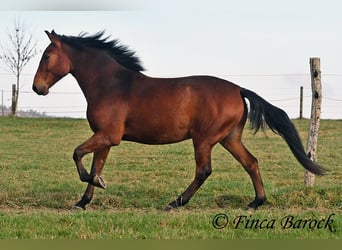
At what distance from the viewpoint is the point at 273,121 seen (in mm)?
7934

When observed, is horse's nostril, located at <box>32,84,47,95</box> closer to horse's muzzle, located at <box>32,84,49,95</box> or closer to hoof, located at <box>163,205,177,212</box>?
horse's muzzle, located at <box>32,84,49,95</box>

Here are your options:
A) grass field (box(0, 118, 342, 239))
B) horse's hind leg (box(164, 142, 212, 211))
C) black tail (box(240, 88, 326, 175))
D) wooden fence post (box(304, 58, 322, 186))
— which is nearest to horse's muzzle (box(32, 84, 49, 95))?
grass field (box(0, 118, 342, 239))

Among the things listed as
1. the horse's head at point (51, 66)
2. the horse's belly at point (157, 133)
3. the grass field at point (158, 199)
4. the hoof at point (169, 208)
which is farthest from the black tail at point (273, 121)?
the horse's head at point (51, 66)

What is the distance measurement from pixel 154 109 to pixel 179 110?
13.8 inches

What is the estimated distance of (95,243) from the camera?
503 centimetres

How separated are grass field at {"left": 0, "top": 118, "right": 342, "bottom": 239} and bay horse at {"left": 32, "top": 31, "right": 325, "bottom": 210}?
548 mm

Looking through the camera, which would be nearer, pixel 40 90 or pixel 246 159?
pixel 40 90

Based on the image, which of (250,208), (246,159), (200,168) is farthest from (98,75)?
(250,208)

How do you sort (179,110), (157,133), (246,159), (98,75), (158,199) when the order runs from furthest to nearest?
(158,199), (246,159), (98,75), (157,133), (179,110)

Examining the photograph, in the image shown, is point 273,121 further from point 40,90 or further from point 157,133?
point 40,90

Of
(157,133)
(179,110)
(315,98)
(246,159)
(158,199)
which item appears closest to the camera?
(179,110)

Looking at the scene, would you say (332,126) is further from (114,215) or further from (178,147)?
(114,215)

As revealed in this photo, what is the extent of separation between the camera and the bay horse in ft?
25.0

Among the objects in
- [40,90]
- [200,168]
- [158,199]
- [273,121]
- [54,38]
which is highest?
[54,38]
